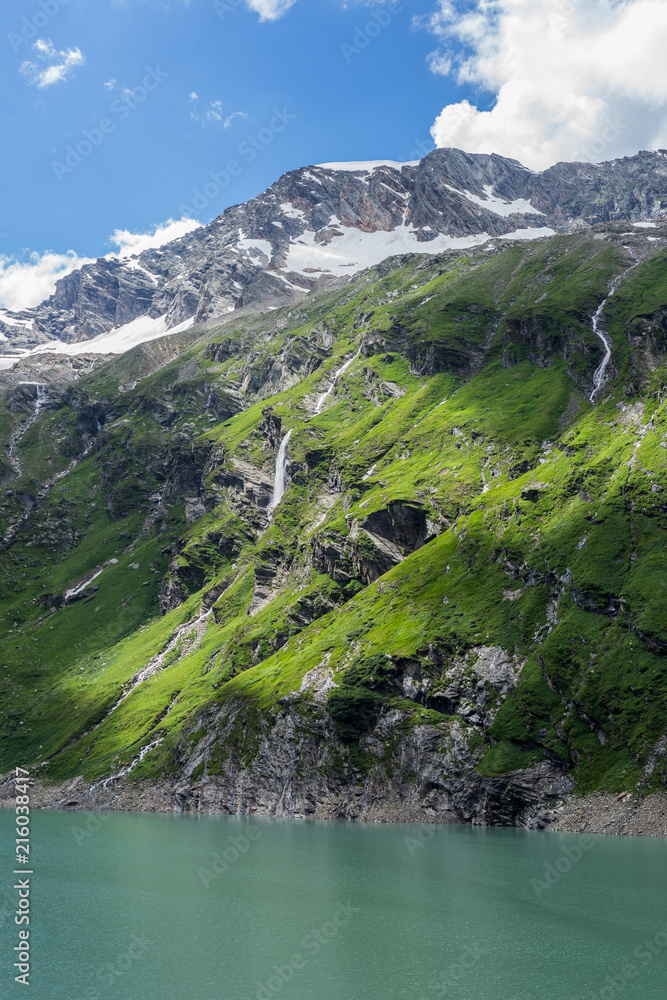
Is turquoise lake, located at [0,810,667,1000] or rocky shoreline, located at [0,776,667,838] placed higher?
turquoise lake, located at [0,810,667,1000]

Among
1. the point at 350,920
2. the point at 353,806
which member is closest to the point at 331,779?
the point at 353,806

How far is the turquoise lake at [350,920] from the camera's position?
41812 millimetres

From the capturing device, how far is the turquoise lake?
41812 millimetres

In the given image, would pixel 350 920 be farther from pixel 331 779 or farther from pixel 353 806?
pixel 331 779

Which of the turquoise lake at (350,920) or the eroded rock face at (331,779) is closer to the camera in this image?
the turquoise lake at (350,920)

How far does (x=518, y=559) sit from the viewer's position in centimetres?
14200

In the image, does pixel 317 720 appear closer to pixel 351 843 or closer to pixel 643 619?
pixel 351 843

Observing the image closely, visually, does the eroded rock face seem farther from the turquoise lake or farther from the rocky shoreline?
the turquoise lake

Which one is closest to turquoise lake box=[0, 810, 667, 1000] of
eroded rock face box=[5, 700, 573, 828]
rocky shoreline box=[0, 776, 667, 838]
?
rocky shoreline box=[0, 776, 667, 838]

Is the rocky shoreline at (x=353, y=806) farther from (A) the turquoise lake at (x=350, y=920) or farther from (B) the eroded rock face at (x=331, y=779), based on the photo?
(A) the turquoise lake at (x=350, y=920)

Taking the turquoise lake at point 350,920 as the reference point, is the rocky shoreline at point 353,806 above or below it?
Result: below

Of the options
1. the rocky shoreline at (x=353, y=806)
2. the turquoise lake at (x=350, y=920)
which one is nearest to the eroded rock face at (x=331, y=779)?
the rocky shoreline at (x=353, y=806)

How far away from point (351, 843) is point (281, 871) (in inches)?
789

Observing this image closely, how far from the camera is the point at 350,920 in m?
54.3
